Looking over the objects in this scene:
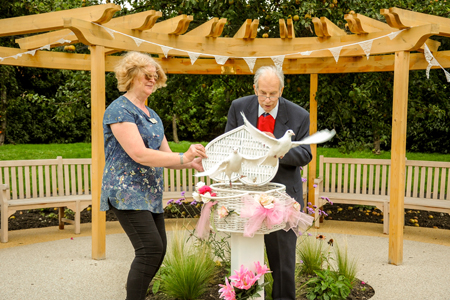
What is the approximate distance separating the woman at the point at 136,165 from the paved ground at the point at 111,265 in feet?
4.31

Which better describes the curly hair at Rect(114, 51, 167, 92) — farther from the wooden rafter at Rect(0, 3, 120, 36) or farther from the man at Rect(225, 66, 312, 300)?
the wooden rafter at Rect(0, 3, 120, 36)

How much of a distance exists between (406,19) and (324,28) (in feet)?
3.41

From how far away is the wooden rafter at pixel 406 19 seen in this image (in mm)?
4211

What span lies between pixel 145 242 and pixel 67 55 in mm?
4433

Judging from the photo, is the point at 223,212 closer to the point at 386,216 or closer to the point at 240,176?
the point at 240,176

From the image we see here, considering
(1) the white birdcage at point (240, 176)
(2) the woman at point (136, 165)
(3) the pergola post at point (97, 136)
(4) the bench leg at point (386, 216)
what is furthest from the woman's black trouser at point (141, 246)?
(4) the bench leg at point (386, 216)

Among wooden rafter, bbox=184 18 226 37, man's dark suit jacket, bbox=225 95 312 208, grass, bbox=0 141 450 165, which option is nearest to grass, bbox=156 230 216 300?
man's dark suit jacket, bbox=225 95 312 208

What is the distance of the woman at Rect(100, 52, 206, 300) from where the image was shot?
2498 mm

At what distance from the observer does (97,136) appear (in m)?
4.62

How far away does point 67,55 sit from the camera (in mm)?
6148

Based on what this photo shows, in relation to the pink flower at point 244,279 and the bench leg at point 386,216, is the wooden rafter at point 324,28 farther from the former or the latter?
the pink flower at point 244,279

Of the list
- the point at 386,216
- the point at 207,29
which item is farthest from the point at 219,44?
the point at 386,216

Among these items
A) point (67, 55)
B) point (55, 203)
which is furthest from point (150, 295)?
point (67, 55)

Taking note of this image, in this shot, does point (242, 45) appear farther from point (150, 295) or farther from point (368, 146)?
point (150, 295)
